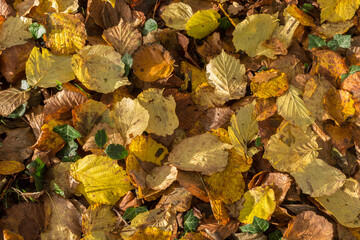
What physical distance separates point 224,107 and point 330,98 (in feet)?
1.23

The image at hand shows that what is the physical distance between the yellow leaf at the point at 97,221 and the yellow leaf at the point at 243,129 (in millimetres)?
481

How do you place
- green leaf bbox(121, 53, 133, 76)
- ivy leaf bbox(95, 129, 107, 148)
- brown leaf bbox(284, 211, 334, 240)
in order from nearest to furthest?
brown leaf bbox(284, 211, 334, 240)
ivy leaf bbox(95, 129, 107, 148)
green leaf bbox(121, 53, 133, 76)

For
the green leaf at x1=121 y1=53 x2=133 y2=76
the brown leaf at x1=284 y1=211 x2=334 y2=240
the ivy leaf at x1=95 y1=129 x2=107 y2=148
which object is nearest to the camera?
the brown leaf at x1=284 y1=211 x2=334 y2=240

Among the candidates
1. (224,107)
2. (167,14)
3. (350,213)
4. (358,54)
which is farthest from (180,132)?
(358,54)

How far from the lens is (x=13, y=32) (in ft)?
4.56

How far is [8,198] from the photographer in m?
1.25

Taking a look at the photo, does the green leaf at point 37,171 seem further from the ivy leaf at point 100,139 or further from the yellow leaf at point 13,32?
the yellow leaf at point 13,32

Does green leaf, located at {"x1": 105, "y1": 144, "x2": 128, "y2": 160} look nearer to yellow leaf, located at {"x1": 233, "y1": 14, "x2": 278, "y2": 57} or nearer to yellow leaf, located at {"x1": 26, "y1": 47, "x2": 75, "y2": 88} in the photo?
yellow leaf, located at {"x1": 26, "y1": 47, "x2": 75, "y2": 88}

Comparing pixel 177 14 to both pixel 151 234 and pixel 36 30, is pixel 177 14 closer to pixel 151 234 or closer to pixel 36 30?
pixel 36 30

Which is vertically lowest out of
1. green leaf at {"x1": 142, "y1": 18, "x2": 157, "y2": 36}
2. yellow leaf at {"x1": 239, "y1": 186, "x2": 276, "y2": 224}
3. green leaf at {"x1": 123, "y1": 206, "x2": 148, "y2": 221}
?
green leaf at {"x1": 123, "y1": 206, "x2": 148, "y2": 221}

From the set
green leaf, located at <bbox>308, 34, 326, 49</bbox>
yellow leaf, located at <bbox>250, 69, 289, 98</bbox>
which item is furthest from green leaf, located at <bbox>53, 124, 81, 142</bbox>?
green leaf, located at <bbox>308, 34, 326, 49</bbox>

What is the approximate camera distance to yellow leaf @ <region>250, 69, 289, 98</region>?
1277 mm

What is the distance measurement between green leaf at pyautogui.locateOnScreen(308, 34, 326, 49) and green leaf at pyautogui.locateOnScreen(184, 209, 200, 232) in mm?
778

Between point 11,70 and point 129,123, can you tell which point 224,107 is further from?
point 11,70
